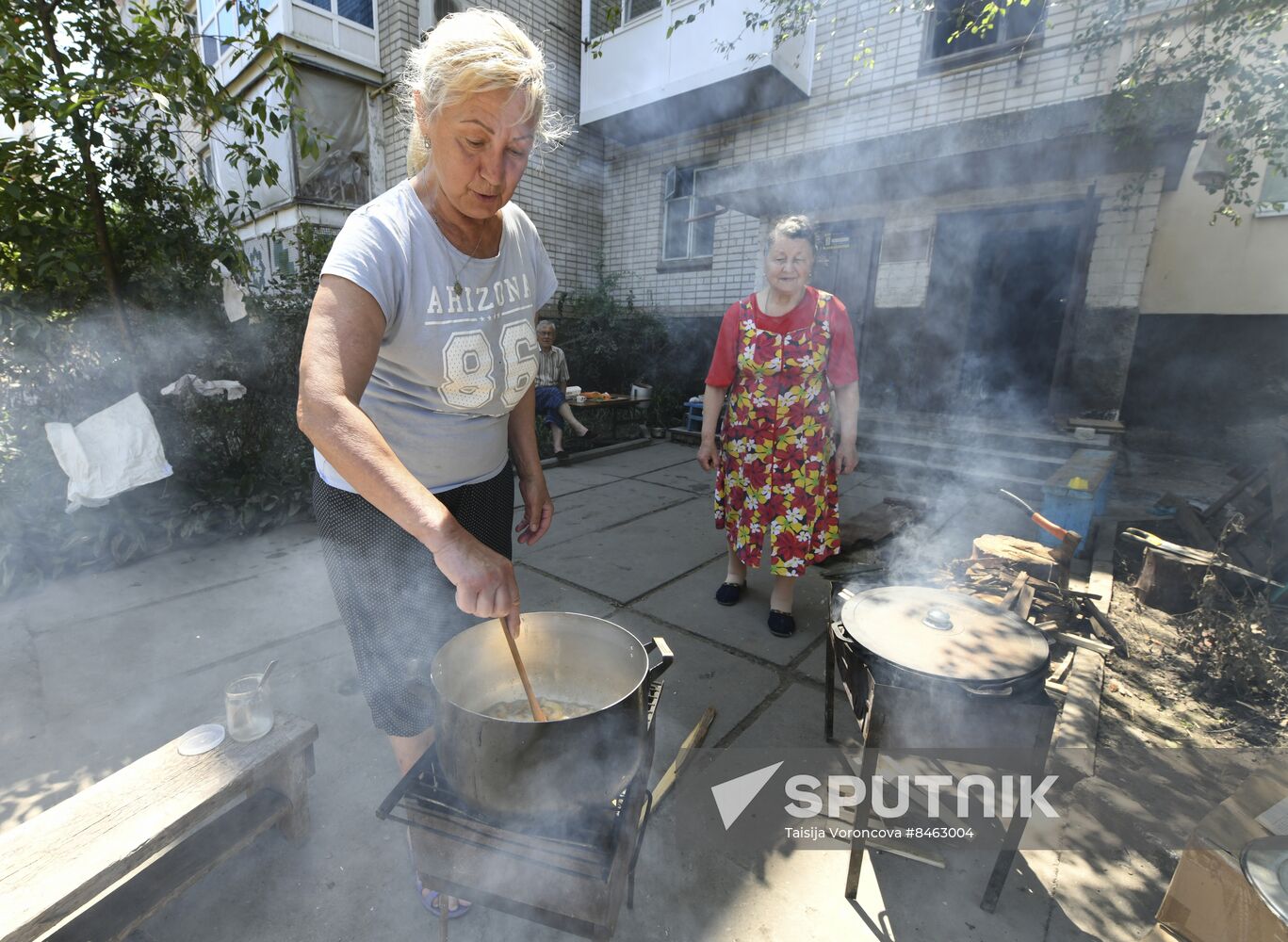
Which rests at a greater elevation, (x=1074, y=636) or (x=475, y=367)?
(x=475, y=367)

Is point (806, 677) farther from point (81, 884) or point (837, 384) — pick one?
point (81, 884)

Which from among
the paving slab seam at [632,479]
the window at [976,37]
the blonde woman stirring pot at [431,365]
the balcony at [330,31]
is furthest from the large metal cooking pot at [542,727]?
the balcony at [330,31]

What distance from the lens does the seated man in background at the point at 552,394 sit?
732 centimetres

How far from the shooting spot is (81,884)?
1386 millimetres

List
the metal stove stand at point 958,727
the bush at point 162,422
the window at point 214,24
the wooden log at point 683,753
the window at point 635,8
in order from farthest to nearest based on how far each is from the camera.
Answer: the window at point 214,24
the window at point 635,8
the bush at point 162,422
the wooden log at point 683,753
the metal stove stand at point 958,727

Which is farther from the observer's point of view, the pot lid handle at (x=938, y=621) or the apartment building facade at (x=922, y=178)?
the apartment building facade at (x=922, y=178)

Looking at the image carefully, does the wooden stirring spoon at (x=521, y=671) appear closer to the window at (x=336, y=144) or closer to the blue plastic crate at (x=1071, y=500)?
the blue plastic crate at (x=1071, y=500)

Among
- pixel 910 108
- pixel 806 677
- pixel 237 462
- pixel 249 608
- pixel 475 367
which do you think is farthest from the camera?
pixel 910 108

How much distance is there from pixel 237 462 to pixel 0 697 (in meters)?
2.56

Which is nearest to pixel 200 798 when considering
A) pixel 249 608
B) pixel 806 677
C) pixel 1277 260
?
pixel 249 608

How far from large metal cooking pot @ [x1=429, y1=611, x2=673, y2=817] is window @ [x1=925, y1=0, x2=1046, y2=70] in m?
8.95

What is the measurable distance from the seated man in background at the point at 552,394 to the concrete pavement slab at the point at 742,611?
3.67 metres

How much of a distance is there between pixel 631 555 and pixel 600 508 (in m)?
1.23

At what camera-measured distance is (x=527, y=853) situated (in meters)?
1.29
